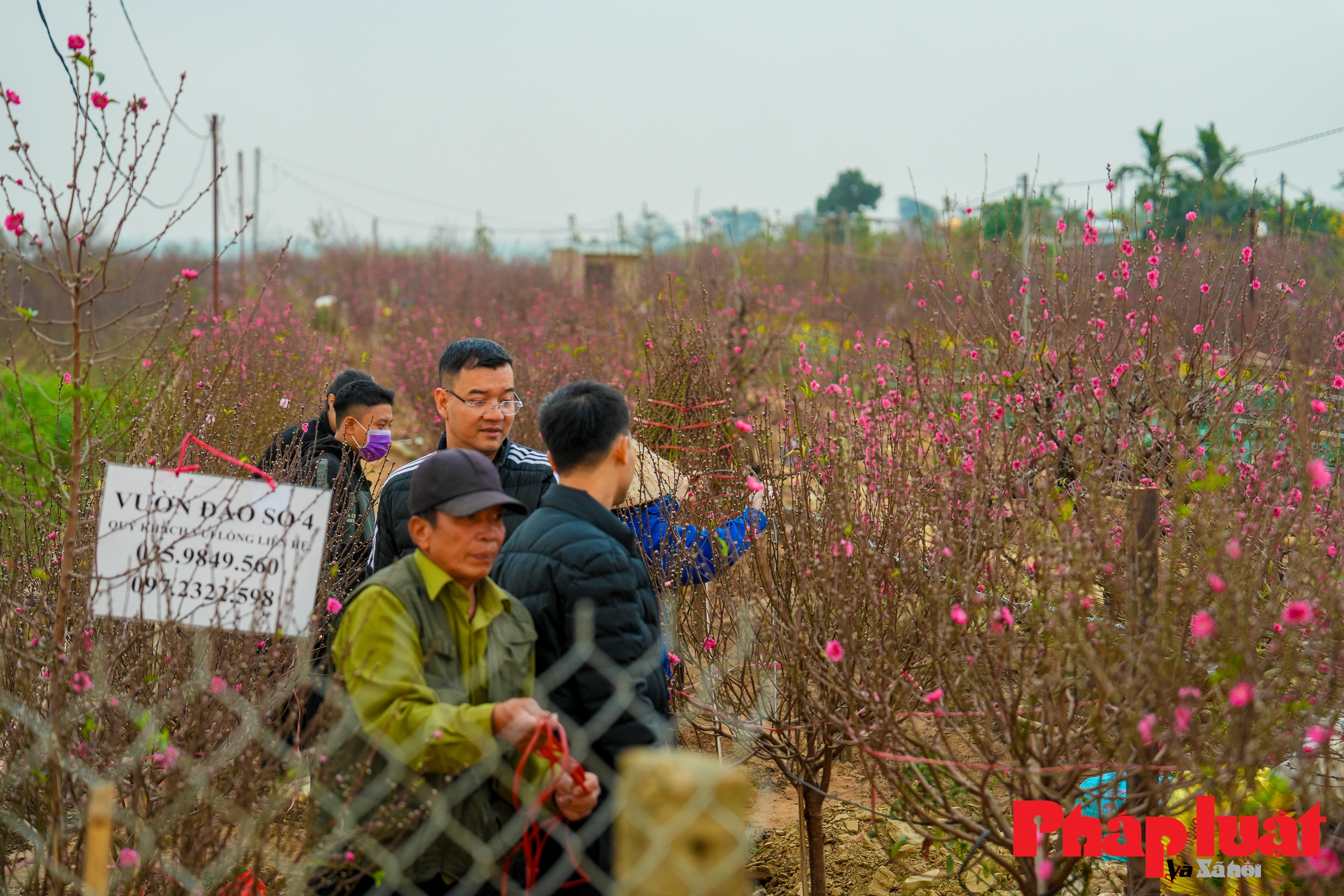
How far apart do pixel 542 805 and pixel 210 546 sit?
3.18ft

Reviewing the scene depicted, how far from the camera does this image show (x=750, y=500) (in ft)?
11.7

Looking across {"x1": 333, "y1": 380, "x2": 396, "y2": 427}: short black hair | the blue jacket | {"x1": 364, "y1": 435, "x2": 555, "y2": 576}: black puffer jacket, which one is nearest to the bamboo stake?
{"x1": 364, "y1": 435, "x2": 555, "y2": 576}: black puffer jacket

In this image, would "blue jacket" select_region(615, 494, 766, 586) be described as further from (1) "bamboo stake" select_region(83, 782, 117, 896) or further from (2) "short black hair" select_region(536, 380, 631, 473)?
(1) "bamboo stake" select_region(83, 782, 117, 896)

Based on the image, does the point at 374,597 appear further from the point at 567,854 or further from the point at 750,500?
the point at 750,500

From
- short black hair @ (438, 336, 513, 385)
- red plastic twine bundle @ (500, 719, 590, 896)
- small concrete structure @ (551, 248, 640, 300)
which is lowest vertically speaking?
red plastic twine bundle @ (500, 719, 590, 896)

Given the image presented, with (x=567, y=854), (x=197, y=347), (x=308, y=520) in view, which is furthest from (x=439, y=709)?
(x=197, y=347)

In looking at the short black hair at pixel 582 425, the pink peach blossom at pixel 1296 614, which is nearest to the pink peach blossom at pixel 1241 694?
the pink peach blossom at pixel 1296 614

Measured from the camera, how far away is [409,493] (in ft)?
8.94

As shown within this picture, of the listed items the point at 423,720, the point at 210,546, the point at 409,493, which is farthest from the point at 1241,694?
the point at 210,546

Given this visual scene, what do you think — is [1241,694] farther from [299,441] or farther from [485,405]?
[299,441]

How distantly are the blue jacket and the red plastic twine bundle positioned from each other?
4.50 ft

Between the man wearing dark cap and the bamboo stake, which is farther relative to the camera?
the man wearing dark cap

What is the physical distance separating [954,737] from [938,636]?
118 centimetres

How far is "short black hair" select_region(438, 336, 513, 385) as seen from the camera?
3197 mm
